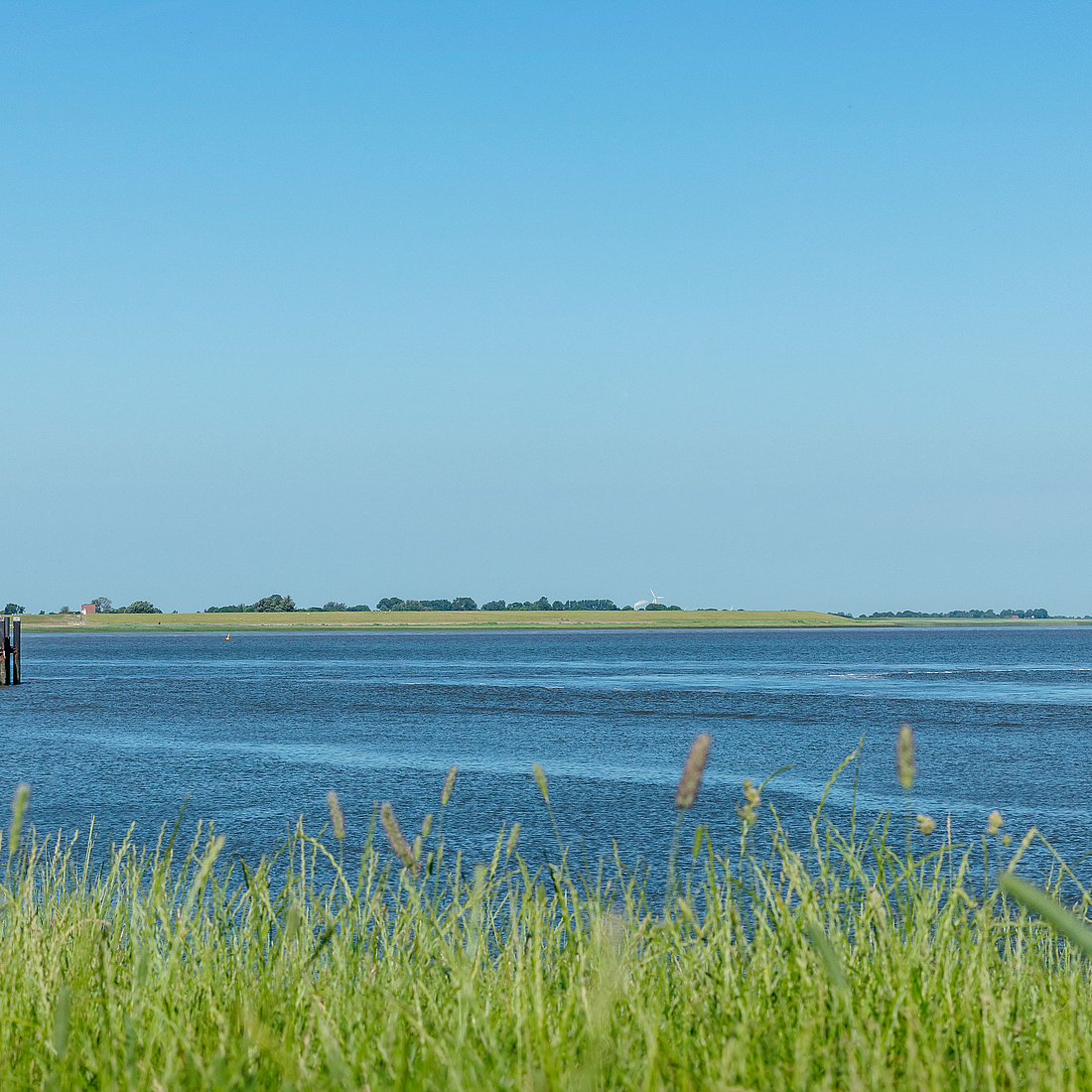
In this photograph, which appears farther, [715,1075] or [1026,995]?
[1026,995]

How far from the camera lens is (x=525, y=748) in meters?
36.7

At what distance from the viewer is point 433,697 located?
58.8 meters

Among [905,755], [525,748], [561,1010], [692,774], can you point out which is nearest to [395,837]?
[561,1010]

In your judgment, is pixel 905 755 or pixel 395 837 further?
pixel 395 837

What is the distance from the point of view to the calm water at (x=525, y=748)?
2394cm

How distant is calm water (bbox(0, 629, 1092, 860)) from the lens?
2394 centimetres

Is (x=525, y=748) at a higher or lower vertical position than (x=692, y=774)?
lower

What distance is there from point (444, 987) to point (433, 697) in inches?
2130

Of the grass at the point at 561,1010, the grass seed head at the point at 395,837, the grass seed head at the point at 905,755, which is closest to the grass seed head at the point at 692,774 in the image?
the grass at the point at 561,1010

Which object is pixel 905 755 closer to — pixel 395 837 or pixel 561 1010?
pixel 561 1010

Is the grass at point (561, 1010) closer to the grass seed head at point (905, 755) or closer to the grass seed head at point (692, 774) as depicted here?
the grass seed head at point (692, 774)

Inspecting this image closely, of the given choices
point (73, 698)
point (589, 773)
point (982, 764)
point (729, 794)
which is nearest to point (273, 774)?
point (589, 773)

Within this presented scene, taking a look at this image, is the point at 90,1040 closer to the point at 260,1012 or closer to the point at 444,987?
the point at 260,1012

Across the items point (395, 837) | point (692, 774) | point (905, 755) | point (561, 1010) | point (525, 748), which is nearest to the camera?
point (692, 774)
